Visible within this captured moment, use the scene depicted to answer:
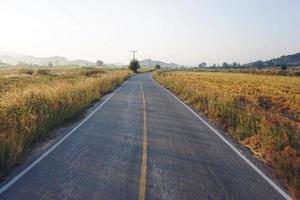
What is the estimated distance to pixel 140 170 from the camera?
21.5 ft

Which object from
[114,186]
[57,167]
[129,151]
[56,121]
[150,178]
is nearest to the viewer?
[114,186]

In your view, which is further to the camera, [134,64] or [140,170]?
[134,64]

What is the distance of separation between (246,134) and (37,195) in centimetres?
726

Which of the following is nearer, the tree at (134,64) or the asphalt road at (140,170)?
the asphalt road at (140,170)

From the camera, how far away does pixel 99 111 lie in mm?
15500

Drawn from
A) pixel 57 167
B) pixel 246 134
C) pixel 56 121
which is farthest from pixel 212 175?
pixel 56 121

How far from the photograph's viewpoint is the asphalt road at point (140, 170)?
5406 mm

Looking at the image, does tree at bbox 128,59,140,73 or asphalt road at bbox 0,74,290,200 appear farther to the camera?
tree at bbox 128,59,140,73

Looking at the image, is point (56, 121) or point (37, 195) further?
point (56, 121)

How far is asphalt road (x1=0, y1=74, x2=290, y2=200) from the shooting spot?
5.41 meters

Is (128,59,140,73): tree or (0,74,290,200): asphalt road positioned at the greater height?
(0,74,290,200): asphalt road

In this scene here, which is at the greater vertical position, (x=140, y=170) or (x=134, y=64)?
(x=140, y=170)

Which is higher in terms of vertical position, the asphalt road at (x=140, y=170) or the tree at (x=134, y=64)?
the asphalt road at (x=140, y=170)

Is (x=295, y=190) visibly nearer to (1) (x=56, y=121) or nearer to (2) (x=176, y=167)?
(2) (x=176, y=167)
